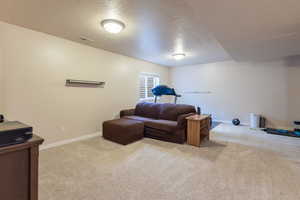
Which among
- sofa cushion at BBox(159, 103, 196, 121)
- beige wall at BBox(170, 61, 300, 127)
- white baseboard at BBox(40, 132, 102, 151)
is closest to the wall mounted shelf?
white baseboard at BBox(40, 132, 102, 151)

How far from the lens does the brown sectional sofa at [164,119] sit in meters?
A: 3.61

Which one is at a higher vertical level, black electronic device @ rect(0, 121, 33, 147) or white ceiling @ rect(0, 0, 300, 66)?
white ceiling @ rect(0, 0, 300, 66)

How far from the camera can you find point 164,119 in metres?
4.37

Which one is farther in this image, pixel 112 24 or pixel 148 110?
pixel 148 110

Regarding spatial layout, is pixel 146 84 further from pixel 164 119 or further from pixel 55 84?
pixel 55 84

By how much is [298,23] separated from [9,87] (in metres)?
5.14

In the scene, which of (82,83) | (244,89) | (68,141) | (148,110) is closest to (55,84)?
(82,83)

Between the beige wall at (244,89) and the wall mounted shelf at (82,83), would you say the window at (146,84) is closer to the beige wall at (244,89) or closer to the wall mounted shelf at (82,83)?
the beige wall at (244,89)

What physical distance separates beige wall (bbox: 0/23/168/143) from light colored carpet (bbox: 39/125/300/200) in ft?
2.34

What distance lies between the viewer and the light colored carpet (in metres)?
1.81

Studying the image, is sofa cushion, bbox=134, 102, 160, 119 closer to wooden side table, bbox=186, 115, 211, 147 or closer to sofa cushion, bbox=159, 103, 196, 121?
sofa cushion, bbox=159, 103, 196, 121

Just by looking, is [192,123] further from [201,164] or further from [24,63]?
[24,63]

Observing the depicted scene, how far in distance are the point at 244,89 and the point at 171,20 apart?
4.58 meters

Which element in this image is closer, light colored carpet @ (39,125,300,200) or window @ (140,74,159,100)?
light colored carpet @ (39,125,300,200)
